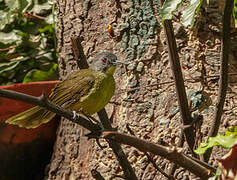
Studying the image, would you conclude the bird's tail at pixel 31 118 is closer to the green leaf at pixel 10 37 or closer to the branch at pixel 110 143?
the branch at pixel 110 143

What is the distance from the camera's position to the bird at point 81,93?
2.43 meters

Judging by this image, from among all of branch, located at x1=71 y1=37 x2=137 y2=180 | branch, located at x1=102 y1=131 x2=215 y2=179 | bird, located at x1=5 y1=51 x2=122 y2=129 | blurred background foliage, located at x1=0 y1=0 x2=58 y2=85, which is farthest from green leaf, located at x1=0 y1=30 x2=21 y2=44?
branch, located at x1=102 y1=131 x2=215 y2=179

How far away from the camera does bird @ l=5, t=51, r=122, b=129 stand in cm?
243

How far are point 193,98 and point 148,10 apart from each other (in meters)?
0.60

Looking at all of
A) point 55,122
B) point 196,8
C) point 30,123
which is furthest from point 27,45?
point 196,8

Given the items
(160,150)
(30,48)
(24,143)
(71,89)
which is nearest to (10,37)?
(30,48)

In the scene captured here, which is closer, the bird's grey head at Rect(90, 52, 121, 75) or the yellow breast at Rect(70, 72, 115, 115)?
the yellow breast at Rect(70, 72, 115, 115)

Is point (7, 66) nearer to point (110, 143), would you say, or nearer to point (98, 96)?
point (98, 96)

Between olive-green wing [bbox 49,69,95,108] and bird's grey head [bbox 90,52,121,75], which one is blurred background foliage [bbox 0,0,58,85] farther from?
olive-green wing [bbox 49,69,95,108]

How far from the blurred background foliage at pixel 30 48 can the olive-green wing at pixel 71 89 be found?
111 cm

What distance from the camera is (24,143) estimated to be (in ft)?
10.6

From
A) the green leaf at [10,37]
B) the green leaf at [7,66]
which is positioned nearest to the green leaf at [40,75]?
the green leaf at [7,66]

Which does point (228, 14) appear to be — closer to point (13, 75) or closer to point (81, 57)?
point (81, 57)

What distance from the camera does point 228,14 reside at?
1388 mm
